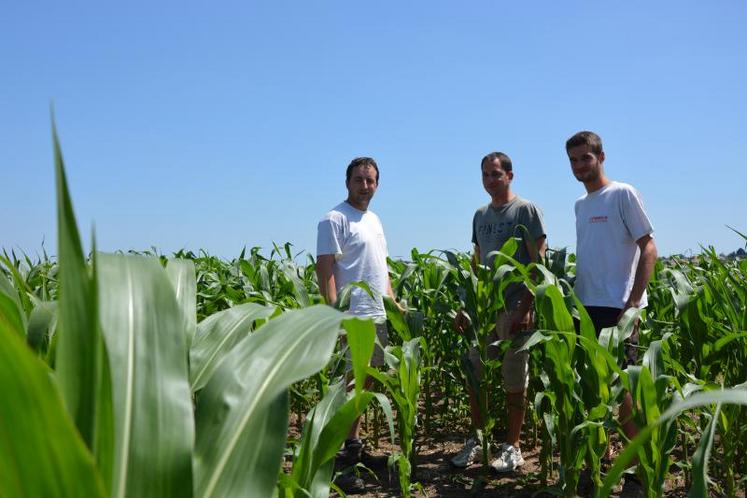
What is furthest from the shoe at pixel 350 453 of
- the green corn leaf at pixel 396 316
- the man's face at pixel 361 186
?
the man's face at pixel 361 186

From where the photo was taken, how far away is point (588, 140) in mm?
3078

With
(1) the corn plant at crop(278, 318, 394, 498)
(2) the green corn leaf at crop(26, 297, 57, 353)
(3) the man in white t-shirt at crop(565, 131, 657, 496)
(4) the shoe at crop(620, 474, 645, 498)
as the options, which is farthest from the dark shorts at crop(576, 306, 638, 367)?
(2) the green corn leaf at crop(26, 297, 57, 353)

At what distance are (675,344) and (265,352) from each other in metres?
3.35

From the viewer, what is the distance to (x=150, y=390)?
2.52 ft

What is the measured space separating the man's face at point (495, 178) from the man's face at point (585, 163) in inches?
16.8

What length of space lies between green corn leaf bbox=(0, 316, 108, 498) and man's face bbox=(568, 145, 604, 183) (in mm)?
2875

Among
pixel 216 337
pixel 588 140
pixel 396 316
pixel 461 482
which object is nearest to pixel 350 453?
pixel 461 482

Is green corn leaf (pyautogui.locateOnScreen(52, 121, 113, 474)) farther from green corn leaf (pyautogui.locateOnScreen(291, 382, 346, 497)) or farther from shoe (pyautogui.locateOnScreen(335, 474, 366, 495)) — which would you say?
shoe (pyautogui.locateOnScreen(335, 474, 366, 495))

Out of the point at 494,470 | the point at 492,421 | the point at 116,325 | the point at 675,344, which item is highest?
the point at 116,325

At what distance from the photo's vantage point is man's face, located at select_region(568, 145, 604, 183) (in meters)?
3.09

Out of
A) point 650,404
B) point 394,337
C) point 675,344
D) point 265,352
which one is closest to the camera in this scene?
point 265,352

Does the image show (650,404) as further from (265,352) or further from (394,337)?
(394,337)

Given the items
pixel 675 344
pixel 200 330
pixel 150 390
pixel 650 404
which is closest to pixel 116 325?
pixel 150 390

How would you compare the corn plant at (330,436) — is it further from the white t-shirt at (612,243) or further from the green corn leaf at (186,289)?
the white t-shirt at (612,243)
